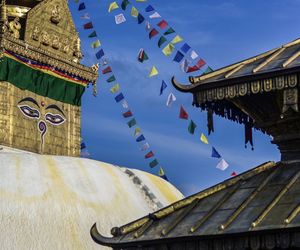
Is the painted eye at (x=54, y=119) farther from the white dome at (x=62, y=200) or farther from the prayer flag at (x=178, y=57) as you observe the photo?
the prayer flag at (x=178, y=57)

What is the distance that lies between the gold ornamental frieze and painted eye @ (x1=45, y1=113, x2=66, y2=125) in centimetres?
1613

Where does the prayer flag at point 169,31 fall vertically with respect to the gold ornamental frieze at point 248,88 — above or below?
below

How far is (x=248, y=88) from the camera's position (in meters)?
7.29

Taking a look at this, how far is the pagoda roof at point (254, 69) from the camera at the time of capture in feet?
23.5

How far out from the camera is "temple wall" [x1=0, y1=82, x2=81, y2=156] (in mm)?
21422

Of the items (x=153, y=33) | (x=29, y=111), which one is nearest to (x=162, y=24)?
(x=153, y=33)

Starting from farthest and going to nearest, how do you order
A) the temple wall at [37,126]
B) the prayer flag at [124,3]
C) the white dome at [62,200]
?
the temple wall at [37,126], the prayer flag at [124,3], the white dome at [62,200]

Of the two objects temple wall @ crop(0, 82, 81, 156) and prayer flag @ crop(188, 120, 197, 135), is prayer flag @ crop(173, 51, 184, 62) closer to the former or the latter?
prayer flag @ crop(188, 120, 197, 135)

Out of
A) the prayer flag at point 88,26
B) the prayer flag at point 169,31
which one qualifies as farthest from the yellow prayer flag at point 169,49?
the prayer flag at point 88,26

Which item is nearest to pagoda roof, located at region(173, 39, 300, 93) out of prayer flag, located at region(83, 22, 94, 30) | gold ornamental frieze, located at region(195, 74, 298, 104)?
gold ornamental frieze, located at region(195, 74, 298, 104)

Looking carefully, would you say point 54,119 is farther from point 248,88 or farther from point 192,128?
point 248,88

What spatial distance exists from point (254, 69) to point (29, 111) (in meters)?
15.9

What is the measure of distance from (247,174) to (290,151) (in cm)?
54

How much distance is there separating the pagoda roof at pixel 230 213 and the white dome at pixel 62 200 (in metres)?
8.07
